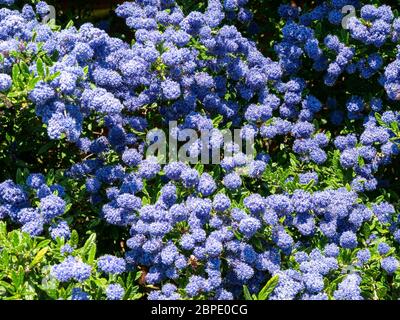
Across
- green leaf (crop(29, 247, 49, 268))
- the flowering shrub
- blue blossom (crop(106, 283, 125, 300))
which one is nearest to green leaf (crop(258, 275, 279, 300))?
the flowering shrub

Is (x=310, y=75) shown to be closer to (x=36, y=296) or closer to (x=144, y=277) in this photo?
(x=144, y=277)

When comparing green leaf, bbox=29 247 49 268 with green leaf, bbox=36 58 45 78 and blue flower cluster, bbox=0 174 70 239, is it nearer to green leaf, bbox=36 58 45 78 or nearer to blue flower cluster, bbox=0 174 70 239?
blue flower cluster, bbox=0 174 70 239

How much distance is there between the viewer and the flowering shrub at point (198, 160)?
10.3 feet

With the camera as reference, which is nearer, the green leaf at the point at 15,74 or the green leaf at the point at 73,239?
the green leaf at the point at 15,74

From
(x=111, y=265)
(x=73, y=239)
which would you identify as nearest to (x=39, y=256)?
(x=73, y=239)

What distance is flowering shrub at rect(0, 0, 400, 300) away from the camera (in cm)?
314

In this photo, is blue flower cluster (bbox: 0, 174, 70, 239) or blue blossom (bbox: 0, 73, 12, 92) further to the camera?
blue flower cluster (bbox: 0, 174, 70, 239)

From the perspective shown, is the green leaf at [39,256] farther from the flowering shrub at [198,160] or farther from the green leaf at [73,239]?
the green leaf at [73,239]

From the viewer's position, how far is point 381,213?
363cm

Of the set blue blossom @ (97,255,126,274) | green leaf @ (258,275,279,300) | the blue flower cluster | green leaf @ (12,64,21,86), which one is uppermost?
green leaf @ (12,64,21,86)

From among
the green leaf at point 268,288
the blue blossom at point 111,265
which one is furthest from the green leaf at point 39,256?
the green leaf at point 268,288

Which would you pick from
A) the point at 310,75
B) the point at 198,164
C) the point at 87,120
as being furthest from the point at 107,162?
the point at 310,75

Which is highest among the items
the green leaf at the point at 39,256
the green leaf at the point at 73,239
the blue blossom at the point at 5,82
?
the blue blossom at the point at 5,82

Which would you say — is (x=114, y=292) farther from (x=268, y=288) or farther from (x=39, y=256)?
(x=268, y=288)
